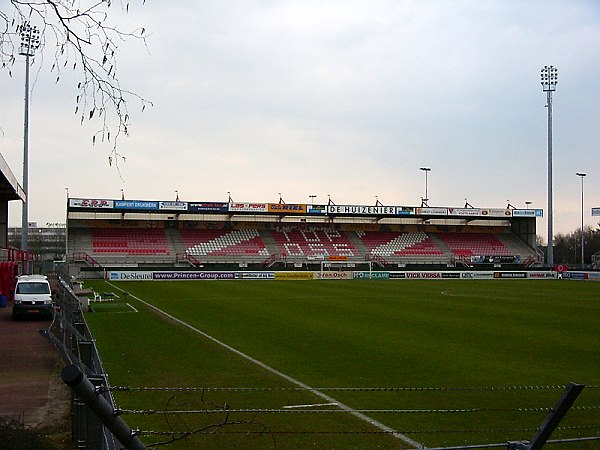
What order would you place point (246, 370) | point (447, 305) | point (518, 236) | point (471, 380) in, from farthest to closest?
point (518, 236) < point (447, 305) < point (246, 370) < point (471, 380)

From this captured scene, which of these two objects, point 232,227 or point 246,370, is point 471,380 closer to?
point 246,370

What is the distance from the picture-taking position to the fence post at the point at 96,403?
3.24 metres

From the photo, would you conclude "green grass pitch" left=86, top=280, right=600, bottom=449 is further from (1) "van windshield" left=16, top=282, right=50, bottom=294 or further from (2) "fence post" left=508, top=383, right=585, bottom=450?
(1) "van windshield" left=16, top=282, right=50, bottom=294

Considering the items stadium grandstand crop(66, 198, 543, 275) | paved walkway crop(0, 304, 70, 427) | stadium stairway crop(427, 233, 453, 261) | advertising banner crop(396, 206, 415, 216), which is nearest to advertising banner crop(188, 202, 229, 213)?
stadium grandstand crop(66, 198, 543, 275)

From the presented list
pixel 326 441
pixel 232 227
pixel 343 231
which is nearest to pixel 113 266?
pixel 232 227

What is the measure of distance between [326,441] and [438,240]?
84.7 meters

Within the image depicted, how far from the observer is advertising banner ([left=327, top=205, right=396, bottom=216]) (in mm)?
87375

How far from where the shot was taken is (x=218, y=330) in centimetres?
2562

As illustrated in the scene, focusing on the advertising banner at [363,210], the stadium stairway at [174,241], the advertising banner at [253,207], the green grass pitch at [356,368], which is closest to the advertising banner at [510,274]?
the advertising banner at [363,210]

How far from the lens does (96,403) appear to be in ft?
11.4

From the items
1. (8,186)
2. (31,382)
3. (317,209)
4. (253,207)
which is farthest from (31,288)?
(317,209)

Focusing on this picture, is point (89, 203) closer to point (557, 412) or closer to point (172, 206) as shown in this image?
point (172, 206)

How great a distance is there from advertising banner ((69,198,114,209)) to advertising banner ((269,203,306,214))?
1866cm

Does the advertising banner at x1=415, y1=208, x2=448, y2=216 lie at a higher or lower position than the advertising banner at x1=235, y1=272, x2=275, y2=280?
higher
